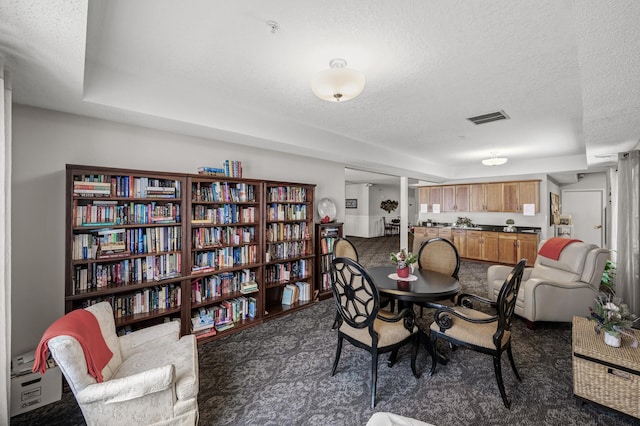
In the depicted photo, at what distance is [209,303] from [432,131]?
397 cm

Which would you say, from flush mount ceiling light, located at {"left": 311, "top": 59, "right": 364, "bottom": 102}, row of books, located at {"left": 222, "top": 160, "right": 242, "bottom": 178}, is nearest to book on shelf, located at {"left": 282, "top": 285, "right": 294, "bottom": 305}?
row of books, located at {"left": 222, "top": 160, "right": 242, "bottom": 178}

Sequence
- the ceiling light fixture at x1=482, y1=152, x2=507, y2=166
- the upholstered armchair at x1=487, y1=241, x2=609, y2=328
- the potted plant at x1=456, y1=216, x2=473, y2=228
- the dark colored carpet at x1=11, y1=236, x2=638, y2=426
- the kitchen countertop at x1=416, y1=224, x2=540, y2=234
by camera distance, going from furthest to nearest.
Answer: the potted plant at x1=456, y1=216, x2=473, y2=228
the kitchen countertop at x1=416, y1=224, x2=540, y2=234
the ceiling light fixture at x1=482, y1=152, x2=507, y2=166
the upholstered armchair at x1=487, y1=241, x2=609, y2=328
the dark colored carpet at x1=11, y1=236, x2=638, y2=426

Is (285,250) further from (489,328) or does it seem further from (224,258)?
(489,328)

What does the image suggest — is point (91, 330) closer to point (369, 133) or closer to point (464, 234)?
point (369, 133)

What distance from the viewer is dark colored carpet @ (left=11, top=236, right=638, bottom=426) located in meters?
1.87

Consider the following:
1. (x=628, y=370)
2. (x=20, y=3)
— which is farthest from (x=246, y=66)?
(x=628, y=370)

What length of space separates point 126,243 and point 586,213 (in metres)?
11.3

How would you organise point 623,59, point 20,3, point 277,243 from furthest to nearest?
1. point 277,243
2. point 623,59
3. point 20,3

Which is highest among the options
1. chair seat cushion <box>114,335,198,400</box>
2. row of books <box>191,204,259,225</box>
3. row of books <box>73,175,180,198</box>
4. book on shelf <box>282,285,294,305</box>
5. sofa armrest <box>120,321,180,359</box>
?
row of books <box>73,175,180,198</box>

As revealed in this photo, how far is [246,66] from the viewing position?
2240 millimetres

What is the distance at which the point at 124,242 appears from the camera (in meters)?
2.57

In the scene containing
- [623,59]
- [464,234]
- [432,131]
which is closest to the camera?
[623,59]

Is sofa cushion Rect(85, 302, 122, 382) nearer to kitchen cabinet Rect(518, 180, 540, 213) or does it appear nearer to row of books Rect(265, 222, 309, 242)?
row of books Rect(265, 222, 309, 242)

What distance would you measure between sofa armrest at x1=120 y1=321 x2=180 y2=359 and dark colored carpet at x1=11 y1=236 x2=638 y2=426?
49 centimetres
